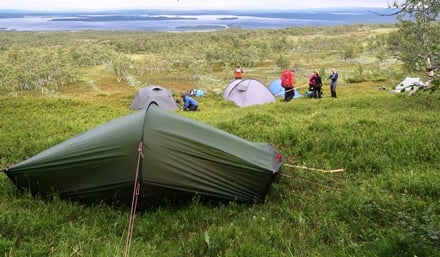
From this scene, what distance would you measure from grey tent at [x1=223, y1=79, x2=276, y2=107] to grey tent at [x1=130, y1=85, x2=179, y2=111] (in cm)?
422

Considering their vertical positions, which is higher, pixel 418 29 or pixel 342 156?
pixel 418 29

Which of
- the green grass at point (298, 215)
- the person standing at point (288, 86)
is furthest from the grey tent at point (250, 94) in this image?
the green grass at point (298, 215)

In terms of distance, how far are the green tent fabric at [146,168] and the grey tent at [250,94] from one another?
18.8m

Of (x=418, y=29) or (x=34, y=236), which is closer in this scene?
(x=34, y=236)

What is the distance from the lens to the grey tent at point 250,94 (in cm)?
2510

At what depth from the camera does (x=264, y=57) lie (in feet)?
328

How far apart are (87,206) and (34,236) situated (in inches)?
44.2

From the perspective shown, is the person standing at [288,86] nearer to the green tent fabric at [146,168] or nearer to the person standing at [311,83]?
the person standing at [311,83]

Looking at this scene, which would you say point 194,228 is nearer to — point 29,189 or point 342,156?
point 29,189

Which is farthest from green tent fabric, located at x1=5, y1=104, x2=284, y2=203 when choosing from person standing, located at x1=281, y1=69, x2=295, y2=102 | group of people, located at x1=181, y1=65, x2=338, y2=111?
person standing, located at x1=281, y1=69, x2=295, y2=102

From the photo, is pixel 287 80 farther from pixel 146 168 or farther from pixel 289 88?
pixel 146 168

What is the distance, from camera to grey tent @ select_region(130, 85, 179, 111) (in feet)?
78.4

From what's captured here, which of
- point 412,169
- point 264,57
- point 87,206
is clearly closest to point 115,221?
point 87,206

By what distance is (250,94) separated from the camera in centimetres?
2528
